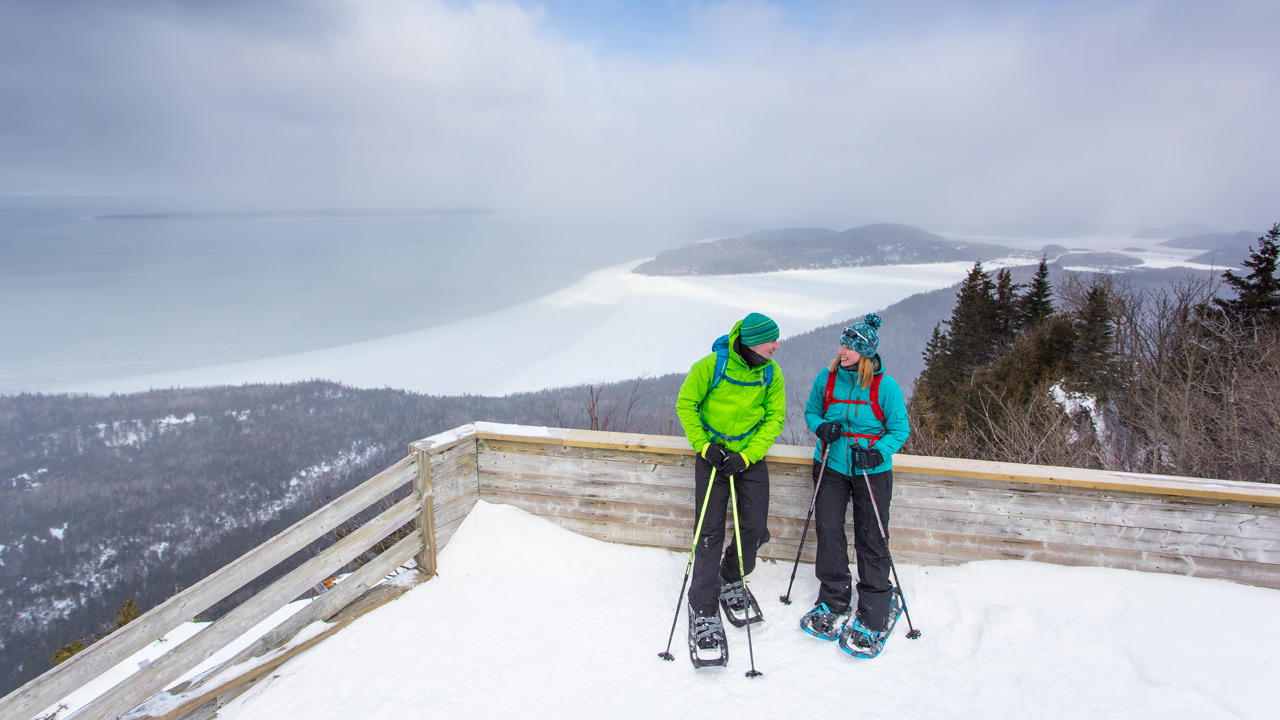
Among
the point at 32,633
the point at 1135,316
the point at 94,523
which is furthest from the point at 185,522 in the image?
the point at 1135,316

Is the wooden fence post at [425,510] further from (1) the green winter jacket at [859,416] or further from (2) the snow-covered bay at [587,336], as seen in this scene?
(2) the snow-covered bay at [587,336]

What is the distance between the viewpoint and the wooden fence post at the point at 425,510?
12.2 ft

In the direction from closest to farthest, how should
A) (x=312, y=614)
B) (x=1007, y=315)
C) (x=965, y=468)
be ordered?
(x=312, y=614), (x=965, y=468), (x=1007, y=315)

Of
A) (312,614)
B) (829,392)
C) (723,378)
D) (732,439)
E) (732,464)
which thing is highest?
(723,378)

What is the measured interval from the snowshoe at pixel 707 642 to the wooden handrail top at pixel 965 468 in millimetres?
1118

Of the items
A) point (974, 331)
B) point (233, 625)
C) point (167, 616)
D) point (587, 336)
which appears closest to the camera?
point (167, 616)

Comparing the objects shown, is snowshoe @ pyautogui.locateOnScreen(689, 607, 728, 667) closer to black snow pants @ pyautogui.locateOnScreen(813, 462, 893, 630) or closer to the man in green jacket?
the man in green jacket

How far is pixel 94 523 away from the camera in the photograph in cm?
6000

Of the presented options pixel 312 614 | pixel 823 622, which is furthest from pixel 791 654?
pixel 312 614

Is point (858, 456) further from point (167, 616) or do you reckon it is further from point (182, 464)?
point (182, 464)

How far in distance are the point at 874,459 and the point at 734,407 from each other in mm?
875

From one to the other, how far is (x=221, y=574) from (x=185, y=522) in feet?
251

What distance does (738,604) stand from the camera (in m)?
3.57

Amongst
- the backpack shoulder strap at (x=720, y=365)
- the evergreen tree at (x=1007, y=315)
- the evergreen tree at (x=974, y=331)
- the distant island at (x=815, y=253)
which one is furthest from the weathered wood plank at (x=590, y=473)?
the distant island at (x=815, y=253)
